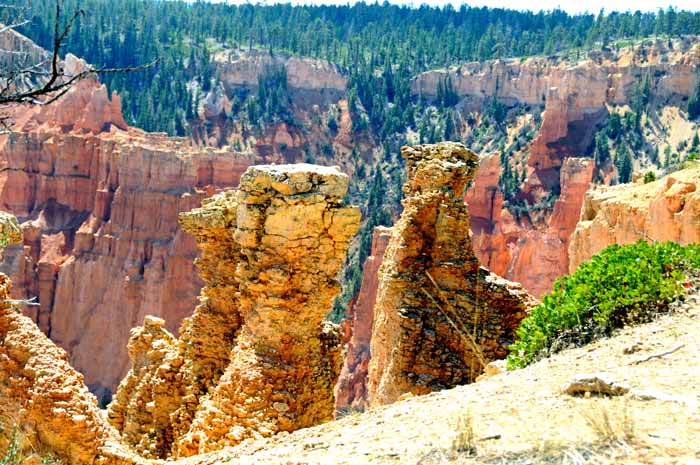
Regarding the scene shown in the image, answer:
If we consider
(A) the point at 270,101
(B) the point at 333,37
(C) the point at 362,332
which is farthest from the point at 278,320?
(B) the point at 333,37

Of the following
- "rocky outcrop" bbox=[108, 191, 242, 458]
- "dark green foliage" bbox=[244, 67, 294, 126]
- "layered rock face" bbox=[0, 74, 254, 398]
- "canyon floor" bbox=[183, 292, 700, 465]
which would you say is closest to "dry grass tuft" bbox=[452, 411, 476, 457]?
"canyon floor" bbox=[183, 292, 700, 465]

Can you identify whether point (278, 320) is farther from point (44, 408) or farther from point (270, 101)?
point (270, 101)

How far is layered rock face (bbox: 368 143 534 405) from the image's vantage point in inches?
444

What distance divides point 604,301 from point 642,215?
25.3ft

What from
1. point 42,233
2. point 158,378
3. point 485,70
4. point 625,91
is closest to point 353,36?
point 485,70

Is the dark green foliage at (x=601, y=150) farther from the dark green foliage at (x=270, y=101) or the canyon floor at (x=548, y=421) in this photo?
the canyon floor at (x=548, y=421)

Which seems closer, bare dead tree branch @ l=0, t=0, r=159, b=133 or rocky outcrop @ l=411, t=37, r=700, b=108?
bare dead tree branch @ l=0, t=0, r=159, b=133

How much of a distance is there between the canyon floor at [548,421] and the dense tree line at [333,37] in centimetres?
6315

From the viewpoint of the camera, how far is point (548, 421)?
4.40 metres

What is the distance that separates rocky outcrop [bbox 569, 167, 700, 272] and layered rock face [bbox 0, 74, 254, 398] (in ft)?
88.4

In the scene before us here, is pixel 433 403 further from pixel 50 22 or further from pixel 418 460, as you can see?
pixel 50 22

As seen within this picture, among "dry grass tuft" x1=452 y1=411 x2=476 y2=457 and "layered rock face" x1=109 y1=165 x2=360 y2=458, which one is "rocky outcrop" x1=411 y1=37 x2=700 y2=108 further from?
"dry grass tuft" x1=452 y1=411 x2=476 y2=457

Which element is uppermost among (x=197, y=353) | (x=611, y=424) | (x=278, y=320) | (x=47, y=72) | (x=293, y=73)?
(x=47, y=72)

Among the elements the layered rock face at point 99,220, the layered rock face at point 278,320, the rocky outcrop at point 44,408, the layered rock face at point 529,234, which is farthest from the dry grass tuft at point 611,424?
the layered rock face at point 99,220
